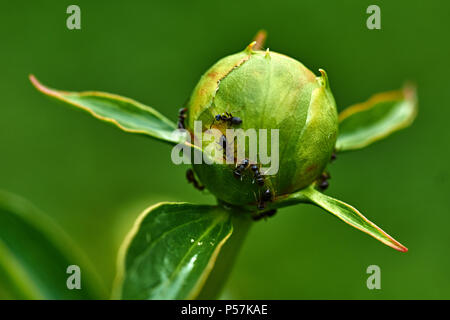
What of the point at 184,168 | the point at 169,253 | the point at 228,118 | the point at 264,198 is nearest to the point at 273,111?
the point at 228,118

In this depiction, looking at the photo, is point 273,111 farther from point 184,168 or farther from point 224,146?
point 184,168

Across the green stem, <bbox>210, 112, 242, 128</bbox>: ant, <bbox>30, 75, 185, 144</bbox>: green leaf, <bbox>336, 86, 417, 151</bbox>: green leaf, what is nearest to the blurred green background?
the green stem

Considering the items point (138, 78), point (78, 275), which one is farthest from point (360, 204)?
point (78, 275)

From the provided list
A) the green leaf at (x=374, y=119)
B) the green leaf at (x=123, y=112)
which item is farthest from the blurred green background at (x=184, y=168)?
the green leaf at (x=123, y=112)

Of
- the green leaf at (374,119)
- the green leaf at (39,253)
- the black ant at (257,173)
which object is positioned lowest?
the green leaf at (39,253)

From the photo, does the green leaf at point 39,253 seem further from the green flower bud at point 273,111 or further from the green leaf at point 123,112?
the green flower bud at point 273,111
